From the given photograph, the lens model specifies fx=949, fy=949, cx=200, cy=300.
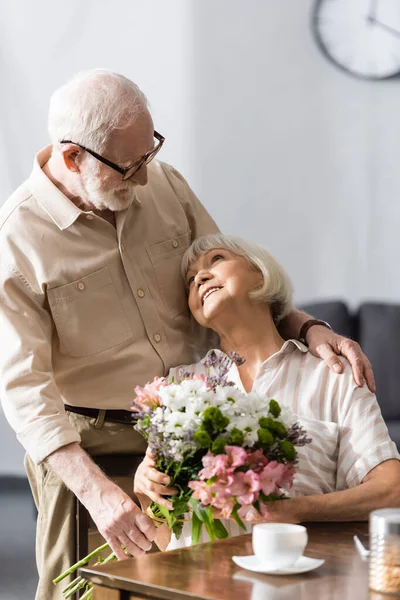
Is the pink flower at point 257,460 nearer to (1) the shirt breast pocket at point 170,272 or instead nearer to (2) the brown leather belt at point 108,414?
(2) the brown leather belt at point 108,414

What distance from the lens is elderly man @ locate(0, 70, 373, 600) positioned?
2.47 m

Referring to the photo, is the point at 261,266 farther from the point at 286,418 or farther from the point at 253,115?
the point at 253,115

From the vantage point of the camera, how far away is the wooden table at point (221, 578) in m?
1.69

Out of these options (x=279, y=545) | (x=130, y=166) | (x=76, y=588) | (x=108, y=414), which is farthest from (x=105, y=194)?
(x=279, y=545)

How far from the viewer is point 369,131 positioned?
557cm

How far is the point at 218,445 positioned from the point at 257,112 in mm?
4037

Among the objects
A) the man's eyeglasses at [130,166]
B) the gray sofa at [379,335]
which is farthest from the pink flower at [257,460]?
the gray sofa at [379,335]

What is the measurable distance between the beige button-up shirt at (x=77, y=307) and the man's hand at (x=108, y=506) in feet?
0.23

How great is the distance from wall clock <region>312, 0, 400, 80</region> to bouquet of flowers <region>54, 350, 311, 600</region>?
3.83 meters

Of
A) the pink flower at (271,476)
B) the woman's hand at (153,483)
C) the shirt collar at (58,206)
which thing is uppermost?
the shirt collar at (58,206)

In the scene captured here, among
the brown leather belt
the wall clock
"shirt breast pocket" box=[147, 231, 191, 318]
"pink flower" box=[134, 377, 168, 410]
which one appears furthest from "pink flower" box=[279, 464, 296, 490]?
the wall clock

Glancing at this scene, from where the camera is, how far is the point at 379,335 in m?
5.01

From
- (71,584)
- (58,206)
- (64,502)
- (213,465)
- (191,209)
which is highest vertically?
(58,206)

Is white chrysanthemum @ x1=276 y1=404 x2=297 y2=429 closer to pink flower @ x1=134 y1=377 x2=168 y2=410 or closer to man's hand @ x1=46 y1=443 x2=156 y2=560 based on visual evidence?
pink flower @ x1=134 y1=377 x2=168 y2=410
